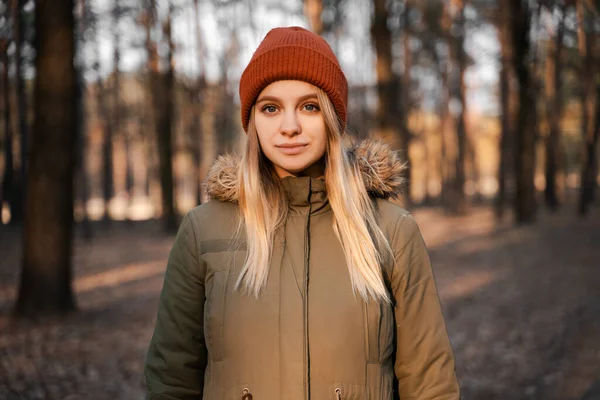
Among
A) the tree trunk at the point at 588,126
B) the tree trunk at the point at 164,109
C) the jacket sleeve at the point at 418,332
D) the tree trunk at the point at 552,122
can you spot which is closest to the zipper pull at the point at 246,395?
the jacket sleeve at the point at 418,332

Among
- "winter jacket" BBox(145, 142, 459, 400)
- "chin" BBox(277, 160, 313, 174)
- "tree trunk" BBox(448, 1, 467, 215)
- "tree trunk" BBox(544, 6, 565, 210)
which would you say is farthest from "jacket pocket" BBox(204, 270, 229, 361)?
"tree trunk" BBox(544, 6, 565, 210)

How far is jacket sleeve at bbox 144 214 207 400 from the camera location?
2.24 metres

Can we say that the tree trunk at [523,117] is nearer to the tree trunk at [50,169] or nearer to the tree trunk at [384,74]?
the tree trunk at [384,74]

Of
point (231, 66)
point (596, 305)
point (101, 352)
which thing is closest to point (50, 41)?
point (101, 352)

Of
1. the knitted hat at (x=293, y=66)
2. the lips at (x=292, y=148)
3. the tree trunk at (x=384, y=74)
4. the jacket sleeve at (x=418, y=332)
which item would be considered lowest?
the jacket sleeve at (x=418, y=332)

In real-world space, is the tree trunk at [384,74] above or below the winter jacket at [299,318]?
above

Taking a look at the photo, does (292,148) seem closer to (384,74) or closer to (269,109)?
(269,109)

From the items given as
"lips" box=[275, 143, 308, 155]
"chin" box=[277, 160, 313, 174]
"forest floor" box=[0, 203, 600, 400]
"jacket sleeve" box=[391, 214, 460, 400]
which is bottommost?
"forest floor" box=[0, 203, 600, 400]

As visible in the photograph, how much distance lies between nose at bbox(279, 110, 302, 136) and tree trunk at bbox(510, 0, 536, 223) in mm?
17249

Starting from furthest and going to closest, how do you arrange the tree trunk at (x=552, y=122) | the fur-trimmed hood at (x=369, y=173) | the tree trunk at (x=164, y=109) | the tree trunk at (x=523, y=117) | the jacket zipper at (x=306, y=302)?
the tree trunk at (x=552, y=122) → the tree trunk at (x=164, y=109) → the tree trunk at (x=523, y=117) → the fur-trimmed hood at (x=369, y=173) → the jacket zipper at (x=306, y=302)

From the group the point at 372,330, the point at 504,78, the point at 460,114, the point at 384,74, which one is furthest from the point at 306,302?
the point at 460,114

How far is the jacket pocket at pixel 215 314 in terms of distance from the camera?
2123 mm

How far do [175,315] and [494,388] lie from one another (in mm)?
4550

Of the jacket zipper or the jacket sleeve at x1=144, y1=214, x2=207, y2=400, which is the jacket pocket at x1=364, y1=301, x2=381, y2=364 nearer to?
the jacket zipper
